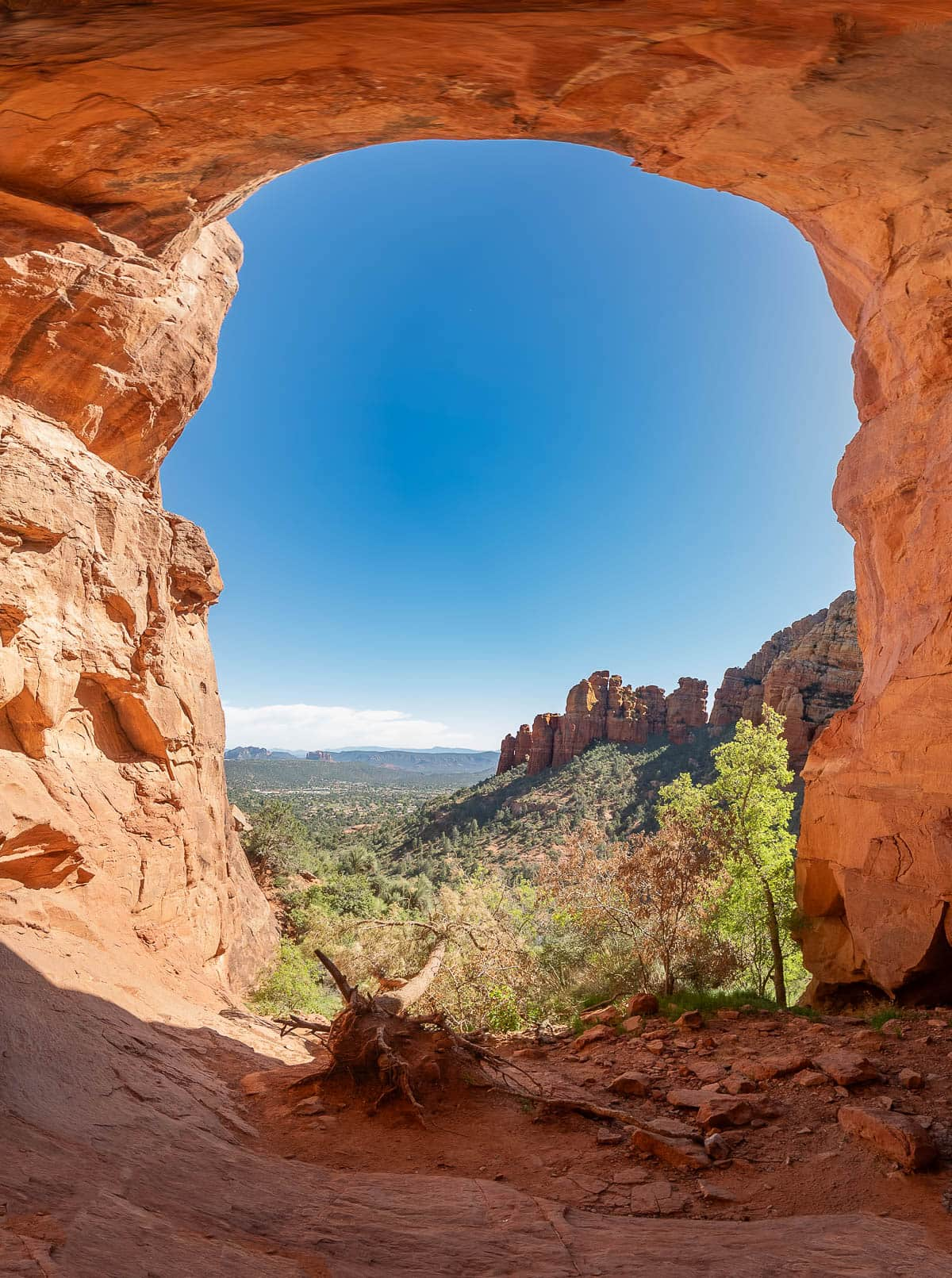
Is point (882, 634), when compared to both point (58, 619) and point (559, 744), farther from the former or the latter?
point (559, 744)

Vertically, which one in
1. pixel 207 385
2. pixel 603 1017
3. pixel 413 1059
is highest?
pixel 207 385

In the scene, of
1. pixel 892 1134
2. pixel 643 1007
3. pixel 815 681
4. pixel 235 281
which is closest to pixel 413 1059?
pixel 643 1007

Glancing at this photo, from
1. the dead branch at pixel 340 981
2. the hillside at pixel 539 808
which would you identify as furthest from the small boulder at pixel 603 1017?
the hillside at pixel 539 808

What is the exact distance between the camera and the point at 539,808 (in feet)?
171

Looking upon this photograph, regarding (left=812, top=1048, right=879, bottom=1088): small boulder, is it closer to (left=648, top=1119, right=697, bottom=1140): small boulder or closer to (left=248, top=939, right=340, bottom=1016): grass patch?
(left=648, top=1119, right=697, bottom=1140): small boulder

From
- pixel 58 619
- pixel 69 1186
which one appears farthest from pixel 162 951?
pixel 69 1186

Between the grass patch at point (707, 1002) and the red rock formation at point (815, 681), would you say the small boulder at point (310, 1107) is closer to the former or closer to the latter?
the grass patch at point (707, 1002)

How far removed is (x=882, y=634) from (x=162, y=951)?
14.2 meters

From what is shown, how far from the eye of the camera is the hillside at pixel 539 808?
41.0 metres

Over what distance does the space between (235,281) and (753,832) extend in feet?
60.9

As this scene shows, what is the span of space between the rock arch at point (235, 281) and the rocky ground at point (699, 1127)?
3.45 m

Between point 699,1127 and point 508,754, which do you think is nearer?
point 699,1127

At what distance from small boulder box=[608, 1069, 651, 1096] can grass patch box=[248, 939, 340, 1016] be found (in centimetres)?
937

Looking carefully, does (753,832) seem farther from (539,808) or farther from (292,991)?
(539,808)
